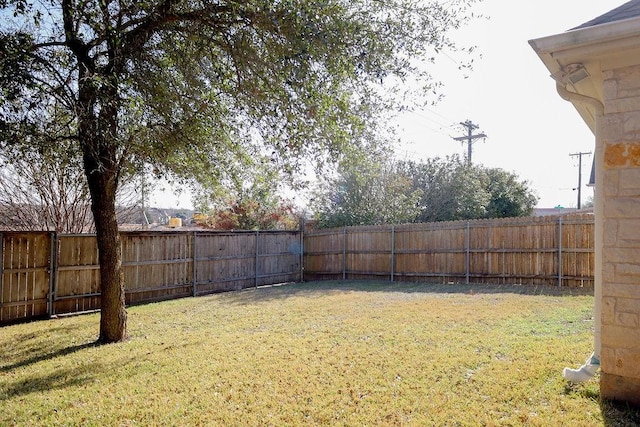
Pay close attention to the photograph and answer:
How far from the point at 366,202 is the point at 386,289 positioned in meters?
A: 5.77

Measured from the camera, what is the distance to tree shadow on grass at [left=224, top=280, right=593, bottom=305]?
9805mm

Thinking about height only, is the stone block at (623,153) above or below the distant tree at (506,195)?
below

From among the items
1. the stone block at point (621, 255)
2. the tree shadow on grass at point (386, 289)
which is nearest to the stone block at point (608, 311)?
the stone block at point (621, 255)

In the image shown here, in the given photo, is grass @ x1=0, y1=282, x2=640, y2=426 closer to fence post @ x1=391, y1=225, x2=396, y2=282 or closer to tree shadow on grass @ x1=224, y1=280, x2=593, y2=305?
tree shadow on grass @ x1=224, y1=280, x2=593, y2=305

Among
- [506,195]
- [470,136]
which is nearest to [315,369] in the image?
[506,195]

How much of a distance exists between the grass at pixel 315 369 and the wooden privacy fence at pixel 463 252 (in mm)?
2652

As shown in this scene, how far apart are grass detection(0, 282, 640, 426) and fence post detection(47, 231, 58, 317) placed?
41 centimetres

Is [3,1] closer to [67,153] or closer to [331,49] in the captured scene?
[67,153]

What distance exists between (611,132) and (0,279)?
9.13 meters

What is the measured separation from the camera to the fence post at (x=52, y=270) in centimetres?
833

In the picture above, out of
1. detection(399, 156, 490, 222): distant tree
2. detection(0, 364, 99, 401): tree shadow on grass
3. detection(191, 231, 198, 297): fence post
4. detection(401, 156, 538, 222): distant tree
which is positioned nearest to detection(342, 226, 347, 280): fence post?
detection(399, 156, 490, 222): distant tree

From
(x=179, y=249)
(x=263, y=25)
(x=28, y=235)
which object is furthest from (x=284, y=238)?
(x=263, y=25)

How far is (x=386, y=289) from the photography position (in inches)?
446

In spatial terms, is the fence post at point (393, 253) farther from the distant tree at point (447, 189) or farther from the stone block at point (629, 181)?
the stone block at point (629, 181)
